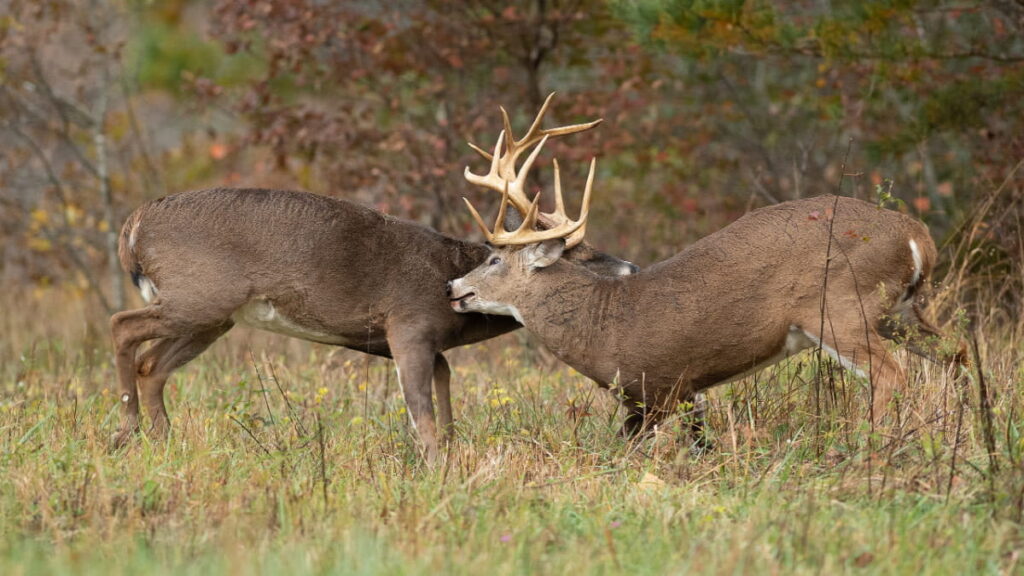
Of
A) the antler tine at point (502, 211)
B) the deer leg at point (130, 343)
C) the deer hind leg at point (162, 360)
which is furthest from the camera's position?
the deer hind leg at point (162, 360)

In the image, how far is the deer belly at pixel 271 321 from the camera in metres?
6.43

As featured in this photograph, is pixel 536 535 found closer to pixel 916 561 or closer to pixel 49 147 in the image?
pixel 916 561

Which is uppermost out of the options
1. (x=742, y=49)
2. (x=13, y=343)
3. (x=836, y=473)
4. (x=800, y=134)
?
(x=742, y=49)

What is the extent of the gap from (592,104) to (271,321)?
16.6ft

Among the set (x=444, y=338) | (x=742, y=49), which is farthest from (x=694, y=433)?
(x=742, y=49)

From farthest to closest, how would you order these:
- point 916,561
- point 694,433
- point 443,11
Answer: point 443,11 < point 694,433 < point 916,561

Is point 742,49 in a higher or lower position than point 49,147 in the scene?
higher

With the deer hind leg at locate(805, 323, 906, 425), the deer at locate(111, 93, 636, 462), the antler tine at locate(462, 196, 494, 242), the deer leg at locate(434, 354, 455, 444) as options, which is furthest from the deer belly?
the deer hind leg at locate(805, 323, 906, 425)

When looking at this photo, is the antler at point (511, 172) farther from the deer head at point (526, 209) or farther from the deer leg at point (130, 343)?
the deer leg at point (130, 343)

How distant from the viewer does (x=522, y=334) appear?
9273mm

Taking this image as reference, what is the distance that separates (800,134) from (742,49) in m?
3.97

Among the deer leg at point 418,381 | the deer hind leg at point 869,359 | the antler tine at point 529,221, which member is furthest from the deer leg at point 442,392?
the deer hind leg at point 869,359

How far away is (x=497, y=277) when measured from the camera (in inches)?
258

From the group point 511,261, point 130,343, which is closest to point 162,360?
point 130,343
